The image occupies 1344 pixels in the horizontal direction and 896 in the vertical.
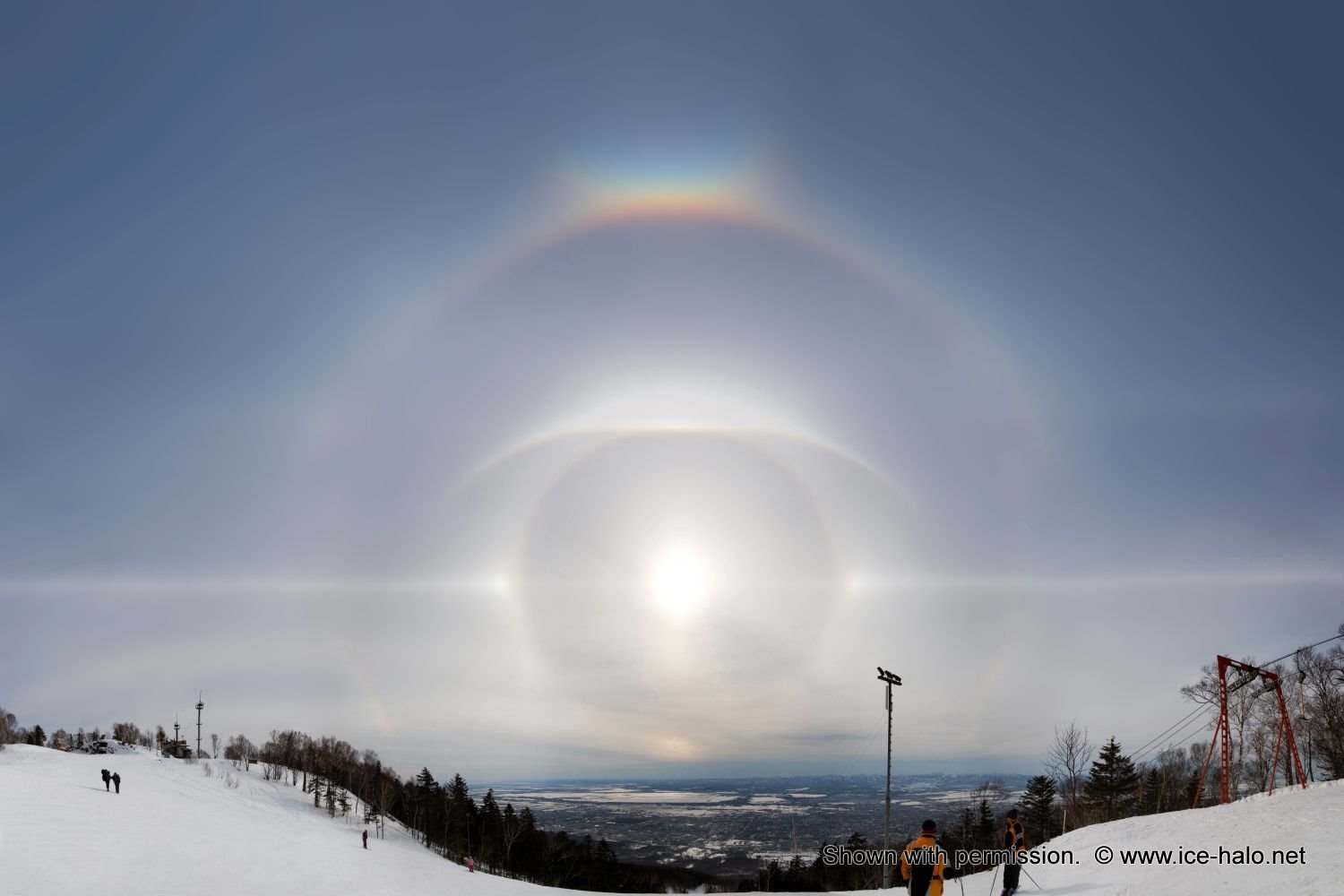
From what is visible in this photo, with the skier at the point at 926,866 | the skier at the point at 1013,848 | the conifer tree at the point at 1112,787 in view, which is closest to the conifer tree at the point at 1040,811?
the conifer tree at the point at 1112,787

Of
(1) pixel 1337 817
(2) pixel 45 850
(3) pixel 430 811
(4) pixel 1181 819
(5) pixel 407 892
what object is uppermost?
(1) pixel 1337 817

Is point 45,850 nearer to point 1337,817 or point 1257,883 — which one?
point 1257,883

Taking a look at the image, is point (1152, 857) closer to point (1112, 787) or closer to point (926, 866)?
point (926, 866)

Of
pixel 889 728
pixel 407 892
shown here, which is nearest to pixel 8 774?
pixel 407 892

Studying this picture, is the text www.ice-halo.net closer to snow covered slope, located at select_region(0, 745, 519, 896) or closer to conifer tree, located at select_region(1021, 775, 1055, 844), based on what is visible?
snow covered slope, located at select_region(0, 745, 519, 896)

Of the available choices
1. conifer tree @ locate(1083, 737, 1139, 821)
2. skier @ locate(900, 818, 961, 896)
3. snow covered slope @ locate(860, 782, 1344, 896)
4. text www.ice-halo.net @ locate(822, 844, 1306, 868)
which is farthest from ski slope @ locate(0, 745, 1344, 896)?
conifer tree @ locate(1083, 737, 1139, 821)

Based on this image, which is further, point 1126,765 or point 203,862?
point 1126,765

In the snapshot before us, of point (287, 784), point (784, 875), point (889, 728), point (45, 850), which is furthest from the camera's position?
point (287, 784)
